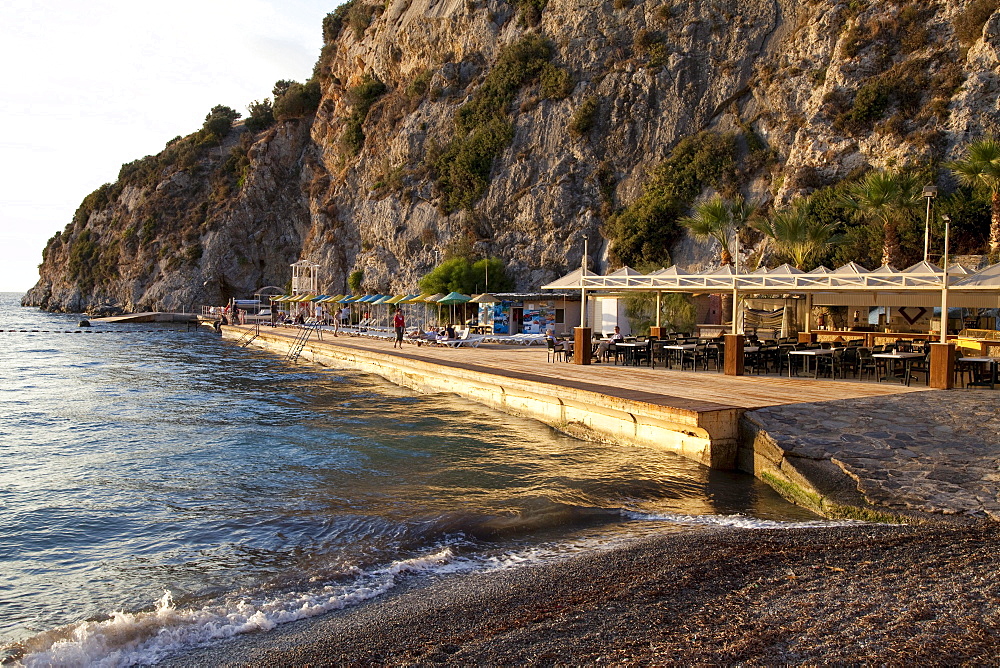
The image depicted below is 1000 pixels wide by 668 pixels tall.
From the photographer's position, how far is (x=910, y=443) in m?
8.57

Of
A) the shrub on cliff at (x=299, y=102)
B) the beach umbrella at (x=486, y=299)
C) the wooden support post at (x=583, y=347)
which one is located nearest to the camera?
the wooden support post at (x=583, y=347)

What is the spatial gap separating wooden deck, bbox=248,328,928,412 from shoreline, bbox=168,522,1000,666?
13.4 ft

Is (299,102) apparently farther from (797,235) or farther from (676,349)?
(676,349)

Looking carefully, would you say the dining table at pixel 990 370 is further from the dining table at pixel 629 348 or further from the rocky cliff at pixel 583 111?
the rocky cliff at pixel 583 111

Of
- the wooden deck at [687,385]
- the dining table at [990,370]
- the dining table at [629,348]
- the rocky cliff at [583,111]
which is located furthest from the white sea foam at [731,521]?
the rocky cliff at [583,111]

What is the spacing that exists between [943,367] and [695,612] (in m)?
10.1

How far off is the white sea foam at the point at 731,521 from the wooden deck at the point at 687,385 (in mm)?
2524

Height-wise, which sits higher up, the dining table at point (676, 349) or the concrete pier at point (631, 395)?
the dining table at point (676, 349)

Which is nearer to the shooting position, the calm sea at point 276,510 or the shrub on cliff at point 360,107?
the calm sea at point 276,510

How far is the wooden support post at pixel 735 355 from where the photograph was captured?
1495 centimetres

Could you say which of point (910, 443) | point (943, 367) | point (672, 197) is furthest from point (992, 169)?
point (672, 197)

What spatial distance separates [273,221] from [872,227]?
63.0 m

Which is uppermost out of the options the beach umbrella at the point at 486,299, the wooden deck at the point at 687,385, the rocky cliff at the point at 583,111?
the rocky cliff at the point at 583,111

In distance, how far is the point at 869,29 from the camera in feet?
111
